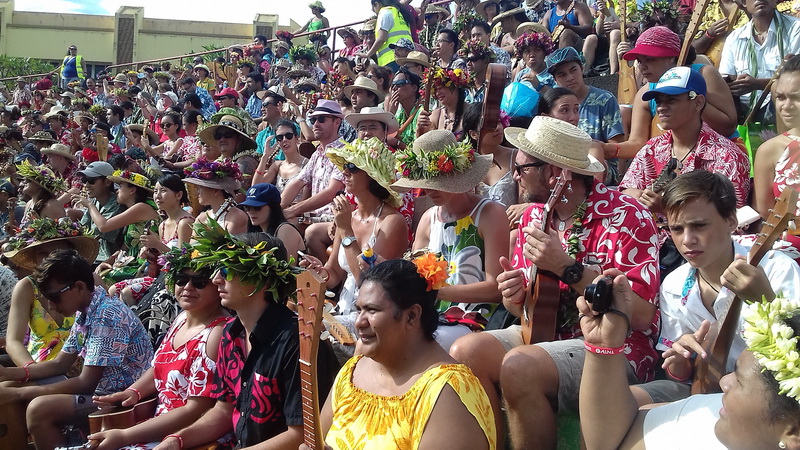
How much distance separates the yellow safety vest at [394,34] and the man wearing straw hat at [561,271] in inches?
362

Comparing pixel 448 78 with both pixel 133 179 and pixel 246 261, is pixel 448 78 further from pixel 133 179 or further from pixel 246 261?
pixel 133 179

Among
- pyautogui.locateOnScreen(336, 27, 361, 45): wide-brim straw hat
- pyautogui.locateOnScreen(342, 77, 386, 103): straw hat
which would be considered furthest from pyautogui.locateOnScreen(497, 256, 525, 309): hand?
pyautogui.locateOnScreen(336, 27, 361, 45): wide-brim straw hat

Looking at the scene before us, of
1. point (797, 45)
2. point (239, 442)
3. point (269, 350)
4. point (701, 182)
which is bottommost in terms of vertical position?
point (239, 442)

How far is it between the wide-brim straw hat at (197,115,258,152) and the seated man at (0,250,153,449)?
4480 mm

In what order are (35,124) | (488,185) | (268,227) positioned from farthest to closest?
(35,124)
(268,227)
(488,185)

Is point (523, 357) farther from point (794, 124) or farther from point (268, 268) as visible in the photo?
point (794, 124)

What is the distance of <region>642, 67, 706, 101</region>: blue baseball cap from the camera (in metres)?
5.05

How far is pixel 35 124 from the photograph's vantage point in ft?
66.9

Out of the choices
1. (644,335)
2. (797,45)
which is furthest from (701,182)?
(797,45)

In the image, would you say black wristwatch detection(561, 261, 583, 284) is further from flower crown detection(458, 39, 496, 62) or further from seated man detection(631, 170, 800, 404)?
flower crown detection(458, 39, 496, 62)

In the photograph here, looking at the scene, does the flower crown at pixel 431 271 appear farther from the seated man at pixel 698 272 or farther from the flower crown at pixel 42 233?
the flower crown at pixel 42 233

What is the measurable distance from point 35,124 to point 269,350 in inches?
740

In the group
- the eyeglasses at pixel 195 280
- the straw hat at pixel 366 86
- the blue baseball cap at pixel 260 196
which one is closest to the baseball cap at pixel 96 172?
the straw hat at pixel 366 86

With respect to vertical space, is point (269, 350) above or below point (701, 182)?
below
